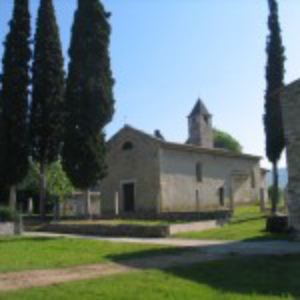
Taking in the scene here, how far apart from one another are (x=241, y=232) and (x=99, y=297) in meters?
13.9

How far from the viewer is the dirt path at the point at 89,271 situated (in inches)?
416

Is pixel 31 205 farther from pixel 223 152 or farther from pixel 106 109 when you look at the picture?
pixel 106 109

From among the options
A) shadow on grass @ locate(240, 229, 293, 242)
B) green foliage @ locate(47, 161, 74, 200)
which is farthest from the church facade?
shadow on grass @ locate(240, 229, 293, 242)

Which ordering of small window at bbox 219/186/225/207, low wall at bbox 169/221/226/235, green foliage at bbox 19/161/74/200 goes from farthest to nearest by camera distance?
green foliage at bbox 19/161/74/200
small window at bbox 219/186/225/207
low wall at bbox 169/221/226/235

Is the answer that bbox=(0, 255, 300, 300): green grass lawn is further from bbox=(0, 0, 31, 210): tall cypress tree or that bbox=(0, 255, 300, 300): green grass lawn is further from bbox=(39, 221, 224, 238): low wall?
bbox=(0, 0, 31, 210): tall cypress tree

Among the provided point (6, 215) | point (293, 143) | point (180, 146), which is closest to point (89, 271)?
point (293, 143)

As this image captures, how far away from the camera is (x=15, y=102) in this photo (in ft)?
100

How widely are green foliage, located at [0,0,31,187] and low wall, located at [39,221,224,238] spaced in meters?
4.49

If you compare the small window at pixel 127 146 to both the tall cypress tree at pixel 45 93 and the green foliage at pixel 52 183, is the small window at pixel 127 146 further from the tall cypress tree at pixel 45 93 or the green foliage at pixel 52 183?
the green foliage at pixel 52 183

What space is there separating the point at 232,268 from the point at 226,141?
7618 cm

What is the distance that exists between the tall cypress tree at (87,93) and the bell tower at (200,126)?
21305 mm

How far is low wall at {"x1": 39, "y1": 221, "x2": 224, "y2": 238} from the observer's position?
22.6 m

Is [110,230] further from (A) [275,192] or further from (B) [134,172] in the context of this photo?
(B) [134,172]

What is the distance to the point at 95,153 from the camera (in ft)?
95.4
